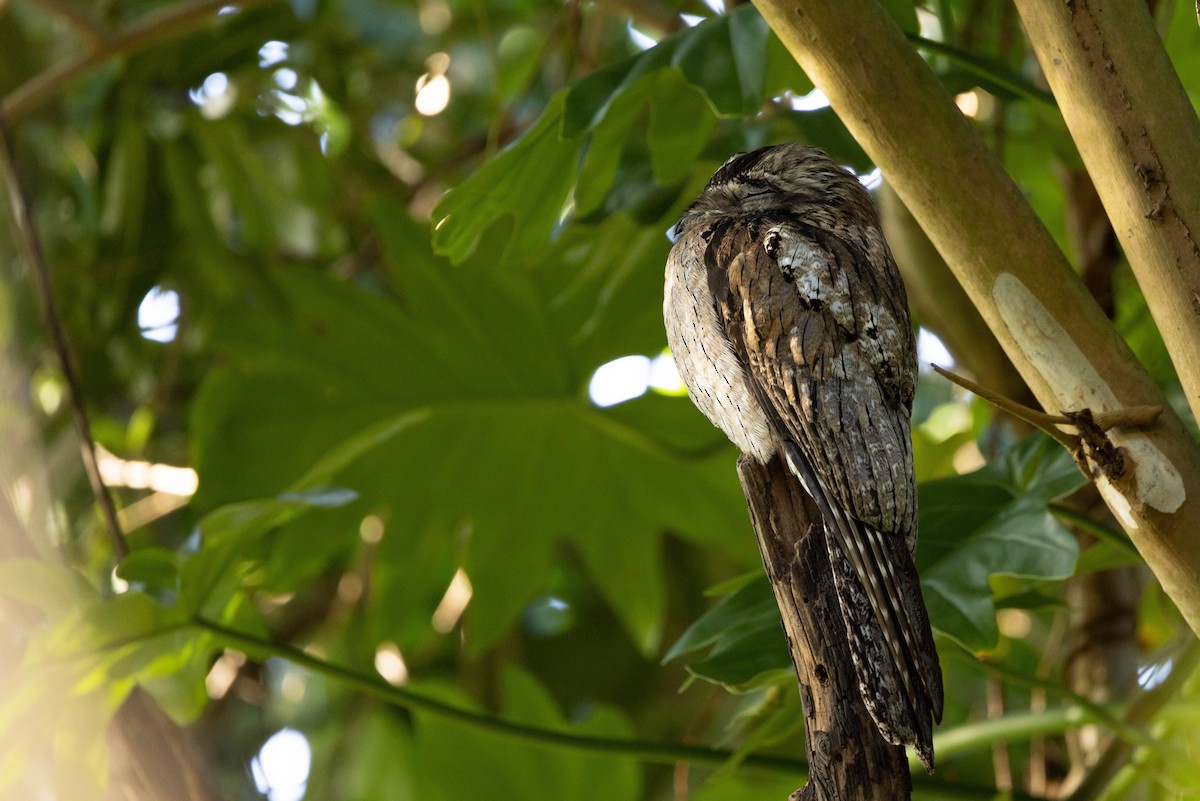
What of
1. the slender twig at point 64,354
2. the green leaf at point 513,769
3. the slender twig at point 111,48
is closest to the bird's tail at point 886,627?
the slender twig at point 64,354

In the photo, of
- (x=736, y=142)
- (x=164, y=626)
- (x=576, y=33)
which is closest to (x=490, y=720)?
(x=164, y=626)

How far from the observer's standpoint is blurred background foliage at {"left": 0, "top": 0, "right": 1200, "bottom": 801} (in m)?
1.12

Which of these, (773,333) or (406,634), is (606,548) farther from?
(773,333)

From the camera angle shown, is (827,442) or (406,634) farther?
(406,634)

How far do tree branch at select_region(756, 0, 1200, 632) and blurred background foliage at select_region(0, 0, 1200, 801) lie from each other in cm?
22

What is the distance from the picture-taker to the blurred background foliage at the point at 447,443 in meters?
1.12

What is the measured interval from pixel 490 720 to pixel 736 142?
767 mm

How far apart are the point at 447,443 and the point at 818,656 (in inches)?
48.4

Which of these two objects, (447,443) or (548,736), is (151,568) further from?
(447,443)

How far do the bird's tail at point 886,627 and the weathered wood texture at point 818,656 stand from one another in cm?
2

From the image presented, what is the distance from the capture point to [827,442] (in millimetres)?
682

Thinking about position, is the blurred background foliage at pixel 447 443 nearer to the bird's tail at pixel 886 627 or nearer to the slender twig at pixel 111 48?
the slender twig at pixel 111 48

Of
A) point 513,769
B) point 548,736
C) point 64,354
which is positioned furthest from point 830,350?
point 513,769

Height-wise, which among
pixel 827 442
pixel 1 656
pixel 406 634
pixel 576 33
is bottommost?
pixel 406 634
